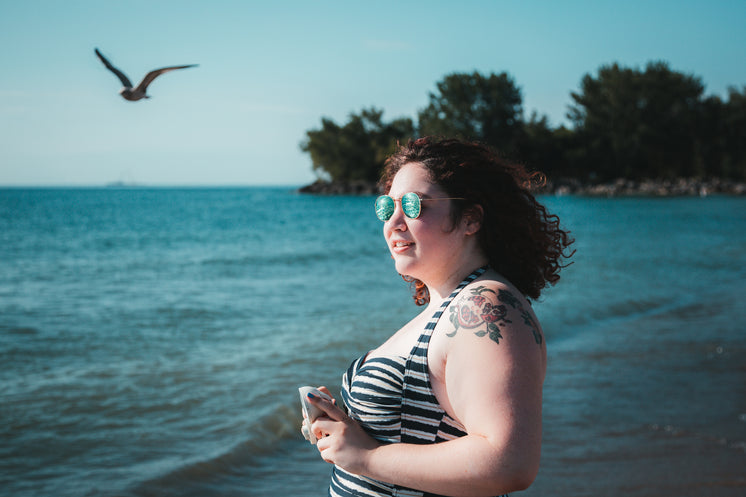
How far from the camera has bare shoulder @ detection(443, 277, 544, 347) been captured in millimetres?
1461

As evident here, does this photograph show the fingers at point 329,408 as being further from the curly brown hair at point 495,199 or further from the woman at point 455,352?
the curly brown hair at point 495,199

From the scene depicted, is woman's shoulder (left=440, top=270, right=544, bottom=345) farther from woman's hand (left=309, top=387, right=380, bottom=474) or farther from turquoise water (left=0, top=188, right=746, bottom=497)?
turquoise water (left=0, top=188, right=746, bottom=497)

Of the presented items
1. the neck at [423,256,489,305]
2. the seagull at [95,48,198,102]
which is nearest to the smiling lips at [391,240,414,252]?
the neck at [423,256,489,305]

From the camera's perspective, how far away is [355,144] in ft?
303

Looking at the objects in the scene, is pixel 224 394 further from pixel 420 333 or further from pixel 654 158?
pixel 654 158

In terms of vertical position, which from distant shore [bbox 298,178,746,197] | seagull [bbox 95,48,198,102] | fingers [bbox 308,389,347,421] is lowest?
fingers [bbox 308,389,347,421]

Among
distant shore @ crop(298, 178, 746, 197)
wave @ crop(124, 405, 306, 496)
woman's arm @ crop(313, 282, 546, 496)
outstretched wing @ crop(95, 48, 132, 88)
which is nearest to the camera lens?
woman's arm @ crop(313, 282, 546, 496)

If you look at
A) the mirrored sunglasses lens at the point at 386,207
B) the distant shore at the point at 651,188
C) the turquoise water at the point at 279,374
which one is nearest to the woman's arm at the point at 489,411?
the mirrored sunglasses lens at the point at 386,207

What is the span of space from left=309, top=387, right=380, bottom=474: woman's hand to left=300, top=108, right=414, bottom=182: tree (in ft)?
284

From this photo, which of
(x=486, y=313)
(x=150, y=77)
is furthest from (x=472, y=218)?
(x=150, y=77)

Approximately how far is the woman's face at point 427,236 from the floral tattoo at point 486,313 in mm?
189

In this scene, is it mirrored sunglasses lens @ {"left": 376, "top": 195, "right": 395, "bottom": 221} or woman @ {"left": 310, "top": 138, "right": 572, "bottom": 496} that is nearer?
woman @ {"left": 310, "top": 138, "right": 572, "bottom": 496}

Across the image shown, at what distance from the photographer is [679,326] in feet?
31.4

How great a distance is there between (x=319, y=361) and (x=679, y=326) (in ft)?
18.4
